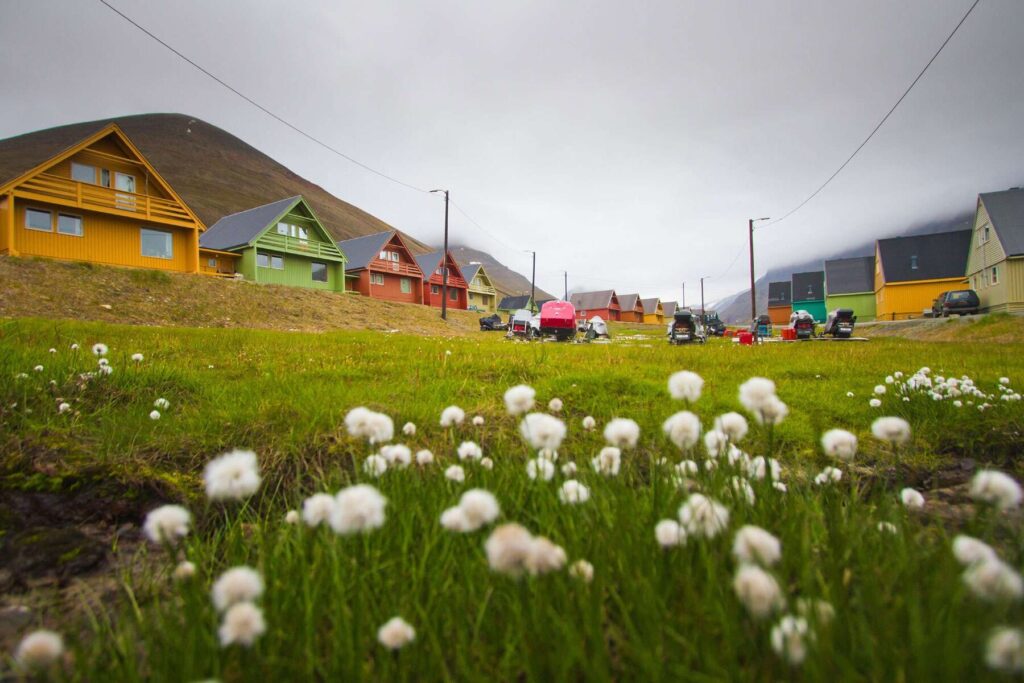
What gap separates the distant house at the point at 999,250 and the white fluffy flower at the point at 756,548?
135 ft

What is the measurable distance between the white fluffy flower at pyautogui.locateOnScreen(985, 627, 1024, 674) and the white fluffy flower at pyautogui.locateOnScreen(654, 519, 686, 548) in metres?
0.64

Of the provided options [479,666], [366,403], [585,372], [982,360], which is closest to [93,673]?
[479,666]

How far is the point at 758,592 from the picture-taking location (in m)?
0.98

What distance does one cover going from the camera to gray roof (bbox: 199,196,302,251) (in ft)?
115

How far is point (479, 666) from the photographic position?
4.00ft

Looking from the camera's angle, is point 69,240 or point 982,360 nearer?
point 982,360

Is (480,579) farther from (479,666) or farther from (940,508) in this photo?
(940,508)

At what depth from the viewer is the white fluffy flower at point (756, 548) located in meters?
1.07

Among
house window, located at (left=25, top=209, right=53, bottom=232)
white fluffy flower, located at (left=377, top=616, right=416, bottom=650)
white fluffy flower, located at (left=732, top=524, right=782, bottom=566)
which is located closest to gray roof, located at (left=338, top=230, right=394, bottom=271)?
house window, located at (left=25, top=209, right=53, bottom=232)

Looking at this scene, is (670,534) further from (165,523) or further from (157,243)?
(157,243)

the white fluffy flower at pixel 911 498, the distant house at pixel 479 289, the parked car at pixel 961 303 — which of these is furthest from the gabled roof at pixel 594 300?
the white fluffy flower at pixel 911 498

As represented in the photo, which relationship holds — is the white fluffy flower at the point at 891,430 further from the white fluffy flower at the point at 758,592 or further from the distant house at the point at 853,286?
the distant house at the point at 853,286

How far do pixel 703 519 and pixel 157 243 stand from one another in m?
34.5

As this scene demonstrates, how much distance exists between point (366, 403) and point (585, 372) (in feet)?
10.2
